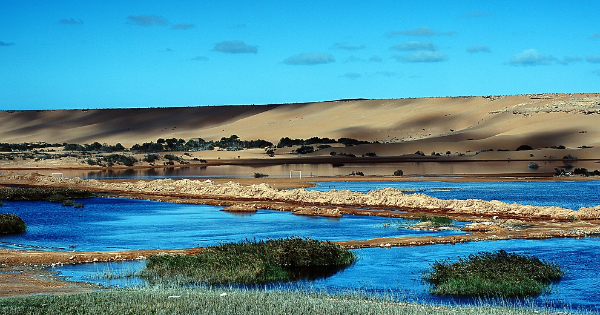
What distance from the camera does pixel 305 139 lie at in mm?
118312

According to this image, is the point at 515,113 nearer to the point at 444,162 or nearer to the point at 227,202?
the point at 444,162

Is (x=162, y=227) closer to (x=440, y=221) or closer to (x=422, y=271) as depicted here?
(x=440, y=221)

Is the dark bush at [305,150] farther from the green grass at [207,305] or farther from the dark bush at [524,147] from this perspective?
the green grass at [207,305]

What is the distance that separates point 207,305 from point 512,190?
36136 mm

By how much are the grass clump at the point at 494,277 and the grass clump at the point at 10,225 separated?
1626 cm

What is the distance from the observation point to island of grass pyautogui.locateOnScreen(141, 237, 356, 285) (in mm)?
18562

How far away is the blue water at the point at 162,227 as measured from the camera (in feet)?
83.8

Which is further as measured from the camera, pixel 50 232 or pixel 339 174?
pixel 339 174

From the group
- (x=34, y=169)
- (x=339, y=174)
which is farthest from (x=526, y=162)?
(x=34, y=169)

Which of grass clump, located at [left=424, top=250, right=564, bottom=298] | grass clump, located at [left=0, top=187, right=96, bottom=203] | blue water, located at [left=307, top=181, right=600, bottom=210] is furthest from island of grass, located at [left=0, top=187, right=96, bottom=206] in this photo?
grass clump, located at [left=424, top=250, right=564, bottom=298]

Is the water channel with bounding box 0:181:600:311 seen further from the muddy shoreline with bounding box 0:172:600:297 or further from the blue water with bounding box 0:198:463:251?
the muddy shoreline with bounding box 0:172:600:297

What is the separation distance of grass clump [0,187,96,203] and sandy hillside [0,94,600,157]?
171 feet

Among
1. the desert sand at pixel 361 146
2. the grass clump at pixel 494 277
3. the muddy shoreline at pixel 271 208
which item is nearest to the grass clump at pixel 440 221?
the muddy shoreline at pixel 271 208

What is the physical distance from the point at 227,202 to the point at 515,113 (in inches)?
3402
